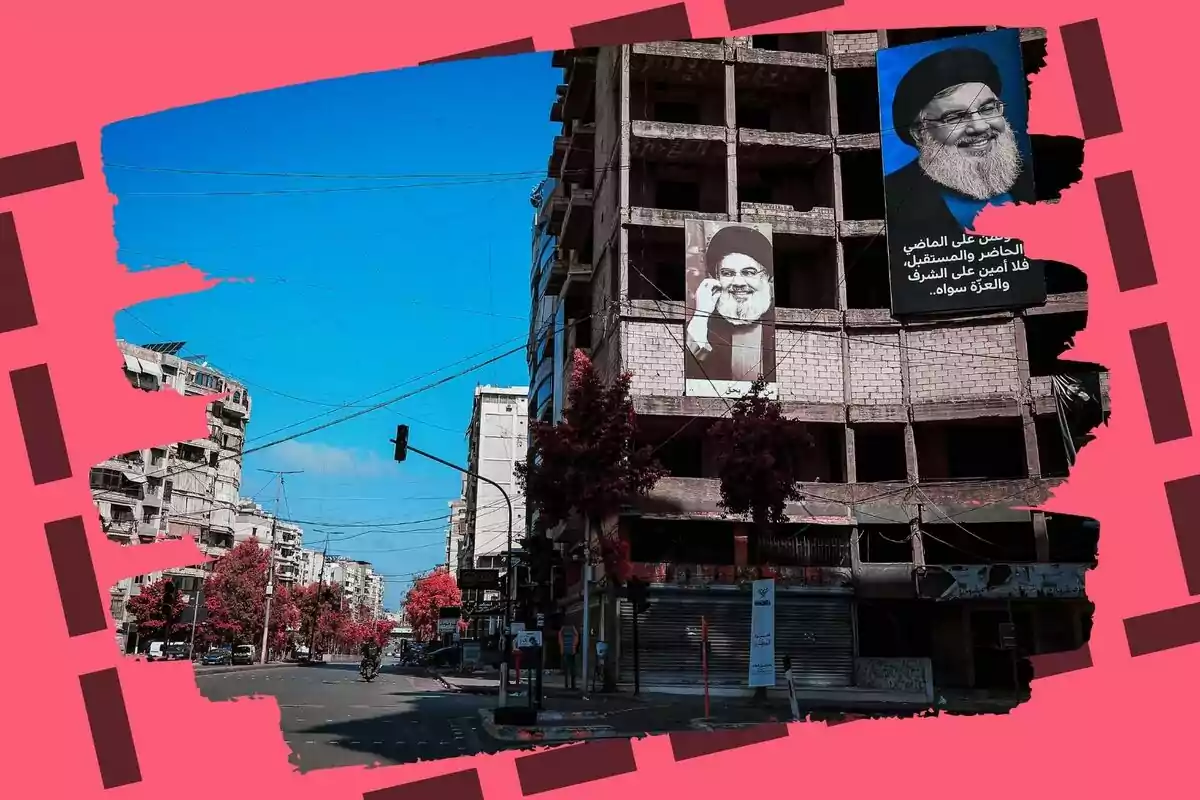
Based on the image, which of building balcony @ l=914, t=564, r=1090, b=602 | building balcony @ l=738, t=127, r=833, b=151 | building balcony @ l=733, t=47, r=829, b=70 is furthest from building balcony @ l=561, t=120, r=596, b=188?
building balcony @ l=914, t=564, r=1090, b=602

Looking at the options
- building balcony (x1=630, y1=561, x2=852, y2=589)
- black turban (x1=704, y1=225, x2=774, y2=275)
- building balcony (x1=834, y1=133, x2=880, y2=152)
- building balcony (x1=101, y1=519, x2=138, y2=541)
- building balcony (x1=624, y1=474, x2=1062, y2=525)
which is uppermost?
building balcony (x1=834, y1=133, x2=880, y2=152)

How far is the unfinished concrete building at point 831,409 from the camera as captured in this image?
30.3m

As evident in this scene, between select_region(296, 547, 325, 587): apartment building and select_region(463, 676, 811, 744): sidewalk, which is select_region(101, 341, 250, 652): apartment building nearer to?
select_region(463, 676, 811, 744): sidewalk

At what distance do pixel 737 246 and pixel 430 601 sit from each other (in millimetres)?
85214

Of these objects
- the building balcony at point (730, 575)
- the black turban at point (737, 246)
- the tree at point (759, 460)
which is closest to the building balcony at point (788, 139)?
the black turban at point (737, 246)

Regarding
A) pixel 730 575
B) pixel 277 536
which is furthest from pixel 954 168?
pixel 277 536

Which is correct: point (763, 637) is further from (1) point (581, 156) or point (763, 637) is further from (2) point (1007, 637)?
(1) point (581, 156)

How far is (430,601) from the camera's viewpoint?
4242 inches

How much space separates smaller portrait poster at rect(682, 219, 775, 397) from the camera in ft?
105

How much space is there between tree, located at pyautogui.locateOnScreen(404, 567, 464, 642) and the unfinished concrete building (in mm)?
72966

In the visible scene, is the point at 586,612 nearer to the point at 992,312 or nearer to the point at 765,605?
the point at 765,605

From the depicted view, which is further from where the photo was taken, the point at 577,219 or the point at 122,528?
the point at 122,528

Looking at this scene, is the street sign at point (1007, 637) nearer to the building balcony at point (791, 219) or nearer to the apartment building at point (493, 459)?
the building balcony at point (791, 219)

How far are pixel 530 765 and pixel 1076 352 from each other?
499cm
